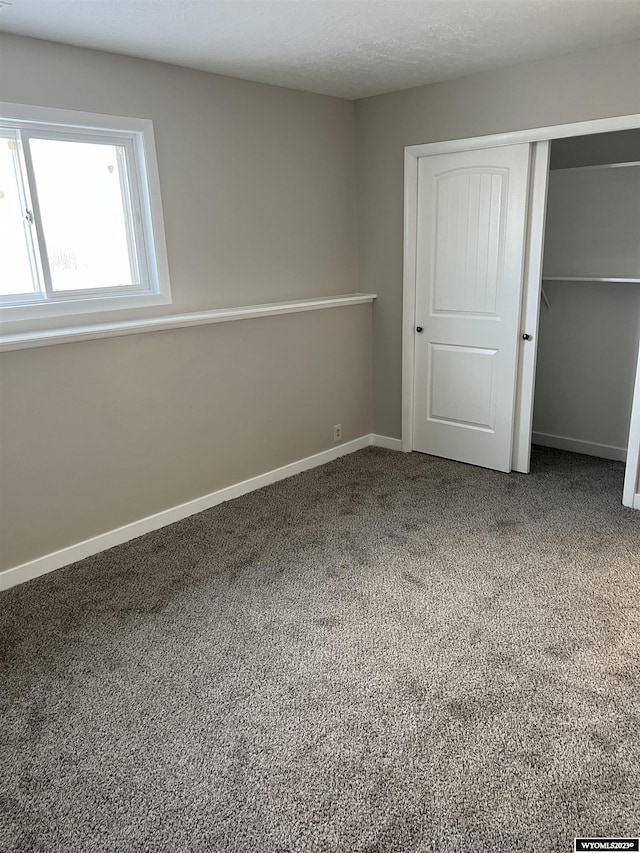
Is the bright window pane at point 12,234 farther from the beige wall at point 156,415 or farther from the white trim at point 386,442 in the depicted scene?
the white trim at point 386,442

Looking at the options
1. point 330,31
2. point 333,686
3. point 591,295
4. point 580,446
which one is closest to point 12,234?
point 330,31

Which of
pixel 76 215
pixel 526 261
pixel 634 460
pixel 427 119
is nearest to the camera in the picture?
pixel 76 215

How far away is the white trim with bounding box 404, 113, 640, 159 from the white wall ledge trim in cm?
101

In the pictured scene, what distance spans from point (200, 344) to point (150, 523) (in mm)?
1010

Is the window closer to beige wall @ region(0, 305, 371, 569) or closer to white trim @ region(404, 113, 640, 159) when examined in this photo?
beige wall @ region(0, 305, 371, 569)

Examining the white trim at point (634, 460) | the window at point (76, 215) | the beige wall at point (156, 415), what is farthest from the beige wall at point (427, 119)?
the window at point (76, 215)

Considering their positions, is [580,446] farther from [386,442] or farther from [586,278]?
[386,442]

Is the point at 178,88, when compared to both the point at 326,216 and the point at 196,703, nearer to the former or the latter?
the point at 326,216

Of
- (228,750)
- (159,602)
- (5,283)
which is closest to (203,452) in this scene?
(159,602)

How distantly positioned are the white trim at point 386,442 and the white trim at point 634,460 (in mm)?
1567

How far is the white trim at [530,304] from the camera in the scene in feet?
11.6

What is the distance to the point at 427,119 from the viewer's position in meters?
3.83

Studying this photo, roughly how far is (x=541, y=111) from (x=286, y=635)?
3.01 metres

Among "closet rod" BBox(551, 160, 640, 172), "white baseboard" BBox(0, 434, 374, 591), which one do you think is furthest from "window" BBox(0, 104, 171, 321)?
"closet rod" BBox(551, 160, 640, 172)
